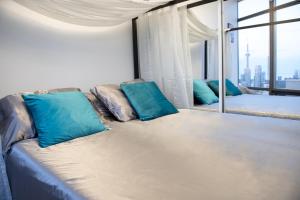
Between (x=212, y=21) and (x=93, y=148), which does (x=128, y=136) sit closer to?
(x=93, y=148)

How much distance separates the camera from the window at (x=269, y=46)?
2.23 meters

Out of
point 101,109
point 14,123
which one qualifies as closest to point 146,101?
point 101,109

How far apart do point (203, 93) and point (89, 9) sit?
1516mm

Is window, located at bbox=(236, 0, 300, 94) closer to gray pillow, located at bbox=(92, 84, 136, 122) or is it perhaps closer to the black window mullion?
the black window mullion

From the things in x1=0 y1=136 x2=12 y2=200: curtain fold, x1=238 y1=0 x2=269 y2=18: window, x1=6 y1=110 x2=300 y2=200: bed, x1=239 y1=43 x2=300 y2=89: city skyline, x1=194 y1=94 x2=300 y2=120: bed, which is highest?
x1=238 y1=0 x2=269 y2=18: window

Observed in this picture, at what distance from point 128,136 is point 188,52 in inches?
55.9

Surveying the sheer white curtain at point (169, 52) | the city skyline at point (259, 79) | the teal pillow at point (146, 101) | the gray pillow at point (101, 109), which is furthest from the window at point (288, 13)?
the gray pillow at point (101, 109)

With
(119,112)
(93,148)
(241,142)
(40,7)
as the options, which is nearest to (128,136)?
(93,148)

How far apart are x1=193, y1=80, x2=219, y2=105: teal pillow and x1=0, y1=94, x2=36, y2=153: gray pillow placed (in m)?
1.80

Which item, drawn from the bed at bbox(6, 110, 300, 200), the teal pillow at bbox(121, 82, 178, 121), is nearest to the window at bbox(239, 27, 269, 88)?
the bed at bbox(6, 110, 300, 200)

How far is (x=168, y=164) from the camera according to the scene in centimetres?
113

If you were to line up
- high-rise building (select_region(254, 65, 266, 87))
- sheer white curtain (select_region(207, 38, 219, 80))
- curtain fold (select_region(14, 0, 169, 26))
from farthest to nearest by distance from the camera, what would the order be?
1. sheer white curtain (select_region(207, 38, 219, 80))
2. high-rise building (select_region(254, 65, 266, 87))
3. curtain fold (select_region(14, 0, 169, 26))

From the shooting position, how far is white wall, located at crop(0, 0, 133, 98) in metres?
2.06

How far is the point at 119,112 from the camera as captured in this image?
214cm
